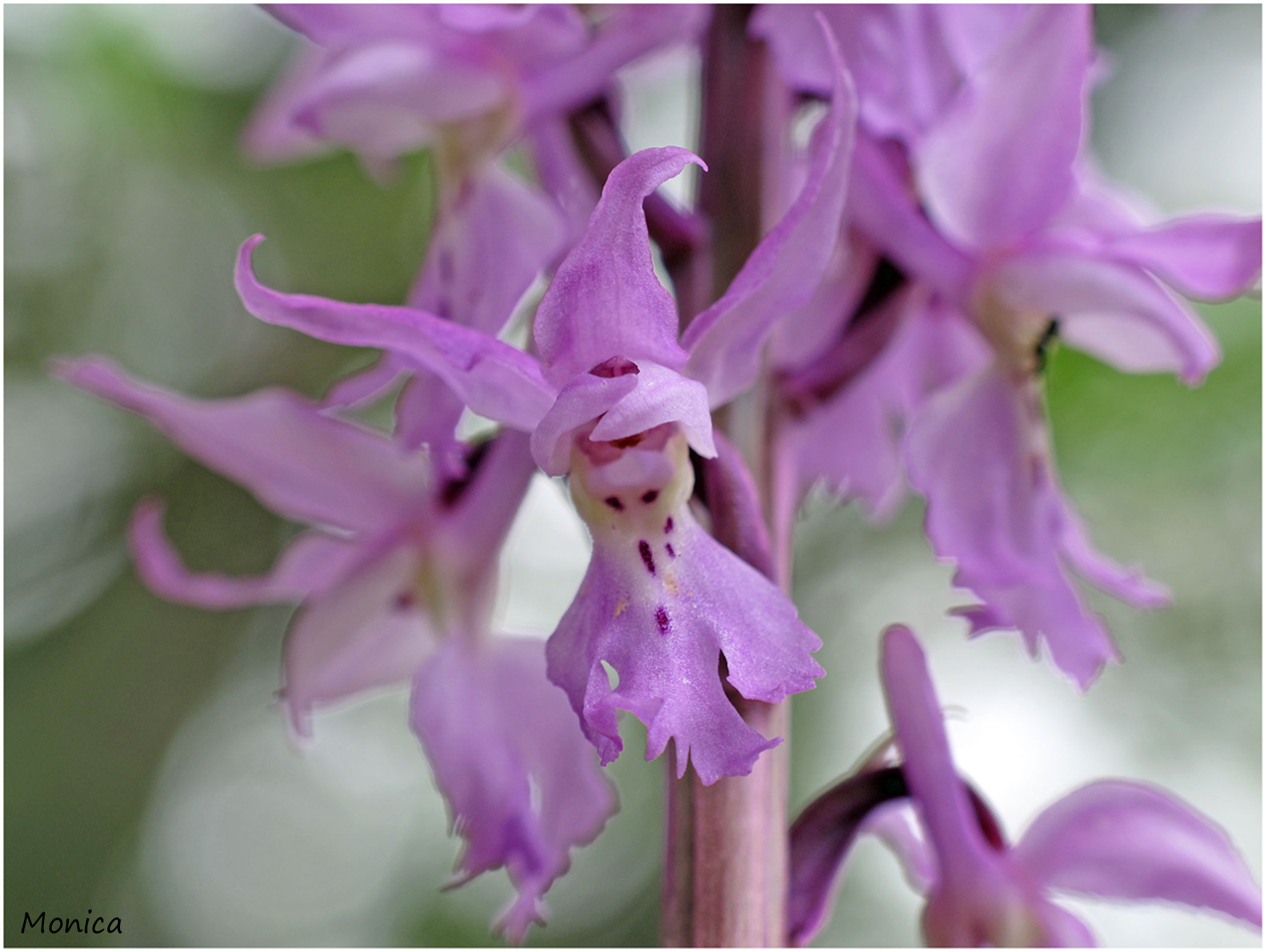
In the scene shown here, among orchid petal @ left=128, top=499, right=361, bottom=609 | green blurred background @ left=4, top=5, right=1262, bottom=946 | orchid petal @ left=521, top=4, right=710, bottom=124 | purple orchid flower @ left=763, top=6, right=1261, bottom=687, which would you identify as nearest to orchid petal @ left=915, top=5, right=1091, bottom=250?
purple orchid flower @ left=763, top=6, right=1261, bottom=687

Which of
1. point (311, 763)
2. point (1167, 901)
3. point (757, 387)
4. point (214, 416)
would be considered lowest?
point (311, 763)

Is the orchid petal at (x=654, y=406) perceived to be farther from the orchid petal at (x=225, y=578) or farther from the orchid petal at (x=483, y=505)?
the orchid petal at (x=225, y=578)

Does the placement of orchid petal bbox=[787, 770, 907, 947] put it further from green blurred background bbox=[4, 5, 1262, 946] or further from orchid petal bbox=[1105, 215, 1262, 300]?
green blurred background bbox=[4, 5, 1262, 946]

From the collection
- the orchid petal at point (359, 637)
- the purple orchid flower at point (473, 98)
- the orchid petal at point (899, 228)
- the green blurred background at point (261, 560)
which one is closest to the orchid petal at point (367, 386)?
the purple orchid flower at point (473, 98)

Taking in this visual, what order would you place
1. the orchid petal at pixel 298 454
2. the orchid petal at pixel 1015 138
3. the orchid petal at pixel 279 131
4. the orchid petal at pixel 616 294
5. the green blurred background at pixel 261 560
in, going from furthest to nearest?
the green blurred background at pixel 261 560, the orchid petal at pixel 279 131, the orchid petal at pixel 298 454, the orchid petal at pixel 1015 138, the orchid petal at pixel 616 294

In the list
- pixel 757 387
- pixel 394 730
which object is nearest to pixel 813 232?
pixel 757 387

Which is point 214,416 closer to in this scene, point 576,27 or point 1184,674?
point 576,27
